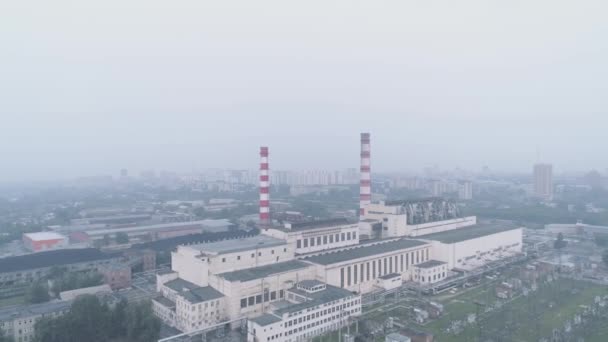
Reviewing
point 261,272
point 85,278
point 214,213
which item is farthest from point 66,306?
point 214,213

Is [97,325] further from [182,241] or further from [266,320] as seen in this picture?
[182,241]

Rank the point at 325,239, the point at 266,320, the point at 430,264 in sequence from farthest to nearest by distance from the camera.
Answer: the point at 430,264, the point at 325,239, the point at 266,320

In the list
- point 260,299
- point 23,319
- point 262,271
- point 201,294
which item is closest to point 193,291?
point 201,294

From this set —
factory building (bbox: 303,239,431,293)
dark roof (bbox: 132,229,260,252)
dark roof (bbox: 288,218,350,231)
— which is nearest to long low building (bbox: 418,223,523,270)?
factory building (bbox: 303,239,431,293)

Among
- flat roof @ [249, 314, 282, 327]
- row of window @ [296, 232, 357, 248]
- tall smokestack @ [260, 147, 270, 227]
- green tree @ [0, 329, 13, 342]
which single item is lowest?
green tree @ [0, 329, 13, 342]

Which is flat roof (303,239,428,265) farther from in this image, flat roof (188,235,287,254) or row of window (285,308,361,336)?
row of window (285,308,361,336)

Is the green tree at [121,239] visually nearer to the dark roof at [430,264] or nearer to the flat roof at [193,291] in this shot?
the flat roof at [193,291]
